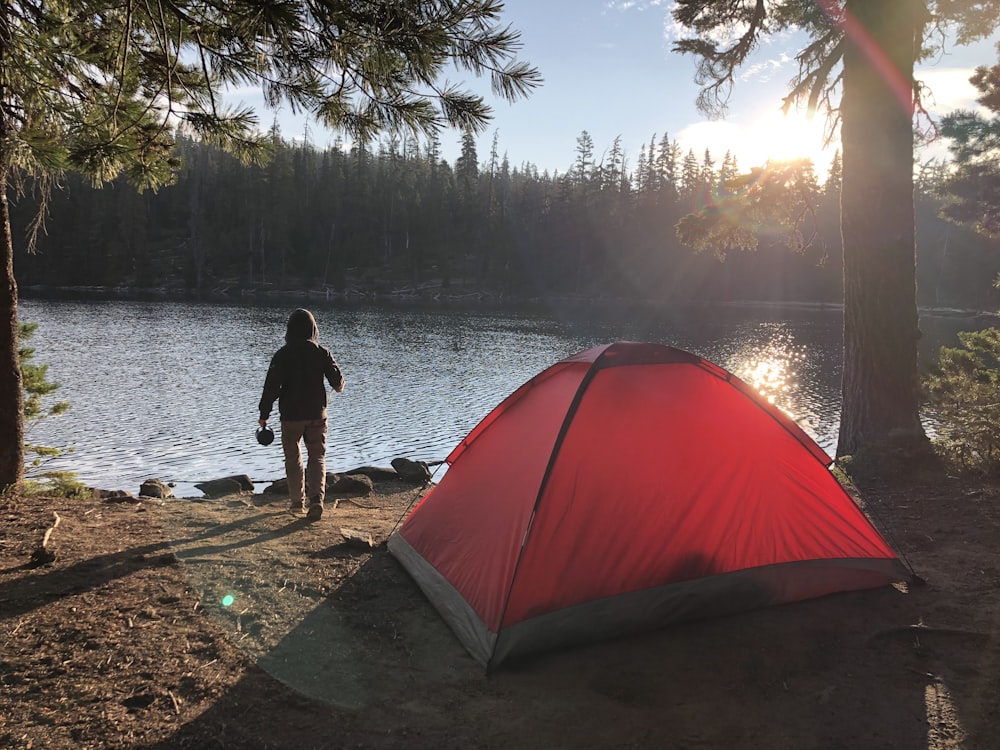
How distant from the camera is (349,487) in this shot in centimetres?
905

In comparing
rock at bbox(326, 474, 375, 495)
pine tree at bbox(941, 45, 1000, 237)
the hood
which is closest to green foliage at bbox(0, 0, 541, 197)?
the hood

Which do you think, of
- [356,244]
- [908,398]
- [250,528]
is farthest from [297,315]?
[356,244]

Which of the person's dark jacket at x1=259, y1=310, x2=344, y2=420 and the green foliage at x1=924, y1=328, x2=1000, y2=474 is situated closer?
the person's dark jacket at x1=259, y1=310, x2=344, y2=420

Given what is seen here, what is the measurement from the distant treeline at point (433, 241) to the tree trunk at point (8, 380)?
224 ft

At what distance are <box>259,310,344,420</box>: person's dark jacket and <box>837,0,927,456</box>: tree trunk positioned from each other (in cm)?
624

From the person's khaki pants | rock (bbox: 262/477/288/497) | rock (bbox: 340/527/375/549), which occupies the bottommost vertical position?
rock (bbox: 262/477/288/497)

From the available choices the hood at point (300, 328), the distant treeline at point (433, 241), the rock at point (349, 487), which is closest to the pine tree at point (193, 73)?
the hood at point (300, 328)

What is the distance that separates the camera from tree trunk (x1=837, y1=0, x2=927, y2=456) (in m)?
7.41

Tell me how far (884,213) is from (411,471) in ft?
25.8

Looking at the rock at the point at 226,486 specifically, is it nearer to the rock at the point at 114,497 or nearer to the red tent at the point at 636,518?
the rock at the point at 114,497

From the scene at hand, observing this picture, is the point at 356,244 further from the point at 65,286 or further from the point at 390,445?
the point at 390,445

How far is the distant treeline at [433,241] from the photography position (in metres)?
71.2

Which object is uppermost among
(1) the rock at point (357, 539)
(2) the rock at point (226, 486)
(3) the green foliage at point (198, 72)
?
(3) the green foliage at point (198, 72)

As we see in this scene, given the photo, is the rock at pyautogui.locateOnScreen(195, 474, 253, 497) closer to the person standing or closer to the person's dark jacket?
the person standing
